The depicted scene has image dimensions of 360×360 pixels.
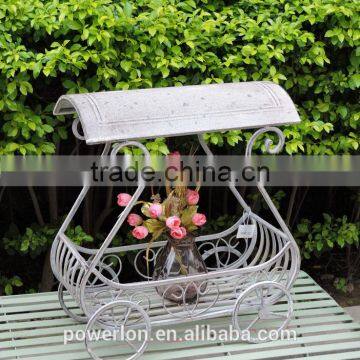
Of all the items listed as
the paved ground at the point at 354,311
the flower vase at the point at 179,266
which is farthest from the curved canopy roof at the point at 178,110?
the paved ground at the point at 354,311

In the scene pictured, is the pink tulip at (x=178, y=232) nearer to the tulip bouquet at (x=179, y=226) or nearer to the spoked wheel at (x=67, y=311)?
the tulip bouquet at (x=179, y=226)

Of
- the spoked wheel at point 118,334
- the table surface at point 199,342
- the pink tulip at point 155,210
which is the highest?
the pink tulip at point 155,210

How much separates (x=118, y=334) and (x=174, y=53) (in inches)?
44.8

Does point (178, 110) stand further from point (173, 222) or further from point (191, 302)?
point (191, 302)

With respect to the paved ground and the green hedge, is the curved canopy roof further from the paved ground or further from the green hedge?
the paved ground

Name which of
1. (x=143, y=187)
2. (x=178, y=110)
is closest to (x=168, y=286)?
(x=143, y=187)

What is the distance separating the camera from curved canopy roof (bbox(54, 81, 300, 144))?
2199mm

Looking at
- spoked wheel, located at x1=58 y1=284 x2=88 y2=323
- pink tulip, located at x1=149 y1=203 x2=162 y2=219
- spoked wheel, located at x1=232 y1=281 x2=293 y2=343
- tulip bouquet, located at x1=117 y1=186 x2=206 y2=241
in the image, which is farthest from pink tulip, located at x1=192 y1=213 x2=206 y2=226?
spoked wheel, located at x1=58 y1=284 x2=88 y2=323

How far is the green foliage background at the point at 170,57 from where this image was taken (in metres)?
2.82

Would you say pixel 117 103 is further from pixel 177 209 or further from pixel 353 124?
pixel 353 124

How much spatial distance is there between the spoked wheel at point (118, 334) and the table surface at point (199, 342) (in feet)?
0.16

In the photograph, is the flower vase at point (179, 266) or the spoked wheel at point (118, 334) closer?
the spoked wheel at point (118, 334)

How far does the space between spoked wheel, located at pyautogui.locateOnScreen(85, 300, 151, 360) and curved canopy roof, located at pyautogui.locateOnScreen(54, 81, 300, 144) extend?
1.85 feet

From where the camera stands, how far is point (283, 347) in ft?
8.20
